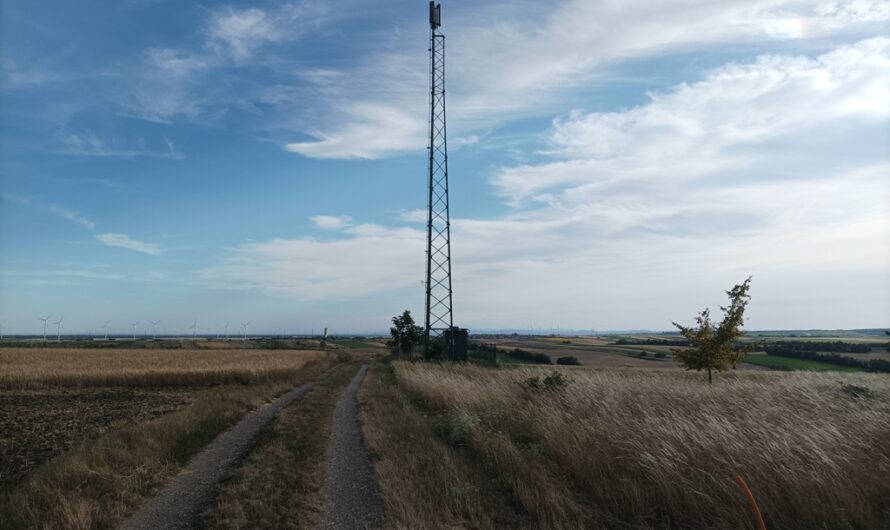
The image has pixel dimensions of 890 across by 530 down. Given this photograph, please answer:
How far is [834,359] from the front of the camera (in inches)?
1785

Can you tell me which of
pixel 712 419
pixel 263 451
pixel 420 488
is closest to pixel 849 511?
pixel 712 419

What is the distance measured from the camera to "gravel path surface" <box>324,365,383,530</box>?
285 inches

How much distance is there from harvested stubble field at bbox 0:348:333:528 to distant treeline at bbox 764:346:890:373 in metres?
38.8

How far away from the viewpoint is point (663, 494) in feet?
24.4

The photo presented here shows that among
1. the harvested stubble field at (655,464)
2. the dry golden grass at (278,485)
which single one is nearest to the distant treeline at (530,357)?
the dry golden grass at (278,485)

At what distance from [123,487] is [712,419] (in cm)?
1037

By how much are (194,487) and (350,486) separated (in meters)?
2.84

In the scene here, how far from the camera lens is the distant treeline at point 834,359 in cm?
3549

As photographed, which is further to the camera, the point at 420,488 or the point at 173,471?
the point at 173,471

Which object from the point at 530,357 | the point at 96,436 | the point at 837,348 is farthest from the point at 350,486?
the point at 530,357

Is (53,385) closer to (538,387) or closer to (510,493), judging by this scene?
(538,387)

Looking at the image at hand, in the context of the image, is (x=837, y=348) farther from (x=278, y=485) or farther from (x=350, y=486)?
(x=278, y=485)

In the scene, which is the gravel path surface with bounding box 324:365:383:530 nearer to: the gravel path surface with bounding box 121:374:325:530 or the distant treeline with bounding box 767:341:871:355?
the gravel path surface with bounding box 121:374:325:530

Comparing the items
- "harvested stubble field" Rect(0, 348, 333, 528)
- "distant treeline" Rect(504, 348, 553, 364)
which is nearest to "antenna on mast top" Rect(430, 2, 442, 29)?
"harvested stubble field" Rect(0, 348, 333, 528)
